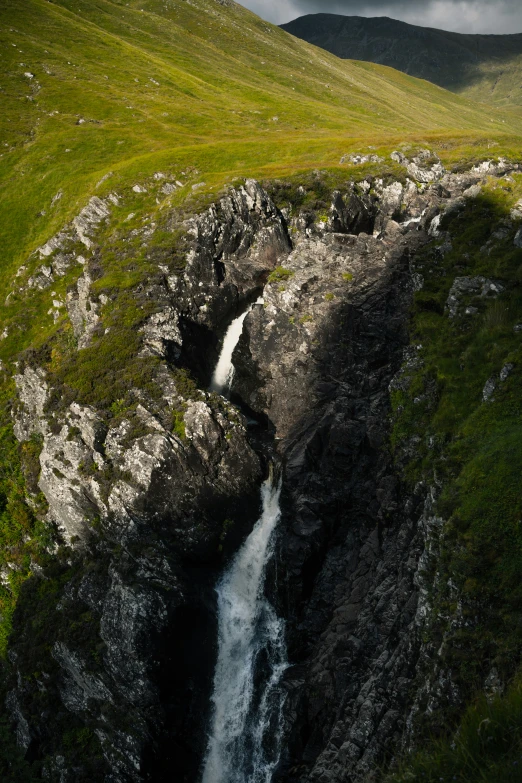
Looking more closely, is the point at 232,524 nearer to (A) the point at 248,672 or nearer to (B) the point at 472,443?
(A) the point at 248,672

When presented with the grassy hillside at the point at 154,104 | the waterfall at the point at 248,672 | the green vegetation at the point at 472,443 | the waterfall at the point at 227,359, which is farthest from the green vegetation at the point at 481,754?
the grassy hillside at the point at 154,104

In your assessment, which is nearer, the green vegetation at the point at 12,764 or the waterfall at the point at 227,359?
the green vegetation at the point at 12,764

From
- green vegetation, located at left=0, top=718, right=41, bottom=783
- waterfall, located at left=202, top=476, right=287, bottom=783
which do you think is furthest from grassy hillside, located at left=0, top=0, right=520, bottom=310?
green vegetation, located at left=0, top=718, right=41, bottom=783

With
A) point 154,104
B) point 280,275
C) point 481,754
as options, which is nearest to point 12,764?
point 481,754

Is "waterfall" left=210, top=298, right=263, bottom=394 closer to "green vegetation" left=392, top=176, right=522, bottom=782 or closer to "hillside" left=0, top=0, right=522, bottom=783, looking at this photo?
"hillside" left=0, top=0, right=522, bottom=783

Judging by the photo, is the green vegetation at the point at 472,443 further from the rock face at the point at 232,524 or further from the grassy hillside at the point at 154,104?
the grassy hillside at the point at 154,104
